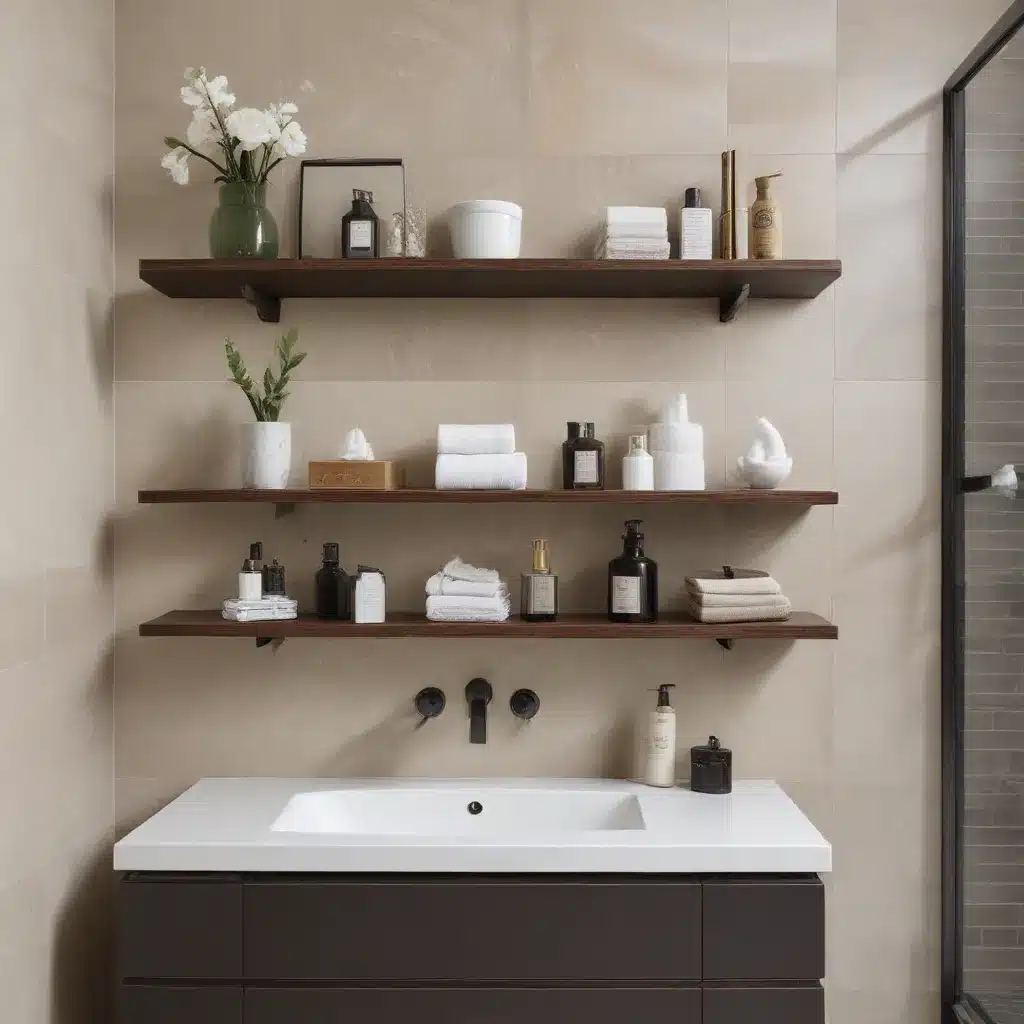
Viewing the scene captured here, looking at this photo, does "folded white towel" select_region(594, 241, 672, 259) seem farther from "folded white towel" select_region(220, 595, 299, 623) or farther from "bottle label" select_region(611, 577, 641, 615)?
"folded white towel" select_region(220, 595, 299, 623)

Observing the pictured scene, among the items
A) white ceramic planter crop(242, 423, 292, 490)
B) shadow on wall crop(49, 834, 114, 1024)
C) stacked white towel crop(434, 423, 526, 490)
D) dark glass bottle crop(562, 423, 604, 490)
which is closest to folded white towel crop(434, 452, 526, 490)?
stacked white towel crop(434, 423, 526, 490)

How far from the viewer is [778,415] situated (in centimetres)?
222

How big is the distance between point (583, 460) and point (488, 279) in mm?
430

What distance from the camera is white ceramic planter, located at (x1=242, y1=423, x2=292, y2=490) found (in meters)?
2.05

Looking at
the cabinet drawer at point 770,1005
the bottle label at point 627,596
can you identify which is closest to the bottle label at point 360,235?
the bottle label at point 627,596

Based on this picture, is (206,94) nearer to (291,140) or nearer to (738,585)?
(291,140)

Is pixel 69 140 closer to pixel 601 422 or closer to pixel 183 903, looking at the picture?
pixel 601 422

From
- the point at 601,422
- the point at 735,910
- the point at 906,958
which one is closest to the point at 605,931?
the point at 735,910

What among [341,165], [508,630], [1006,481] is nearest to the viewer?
[1006,481]

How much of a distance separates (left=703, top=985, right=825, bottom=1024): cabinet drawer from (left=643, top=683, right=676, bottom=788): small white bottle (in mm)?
469

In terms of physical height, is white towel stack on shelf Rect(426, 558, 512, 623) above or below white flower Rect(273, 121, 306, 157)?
below

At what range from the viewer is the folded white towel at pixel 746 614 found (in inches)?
79.3

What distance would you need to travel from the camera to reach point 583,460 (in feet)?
6.76

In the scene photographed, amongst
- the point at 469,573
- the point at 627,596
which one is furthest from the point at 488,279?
the point at 627,596
